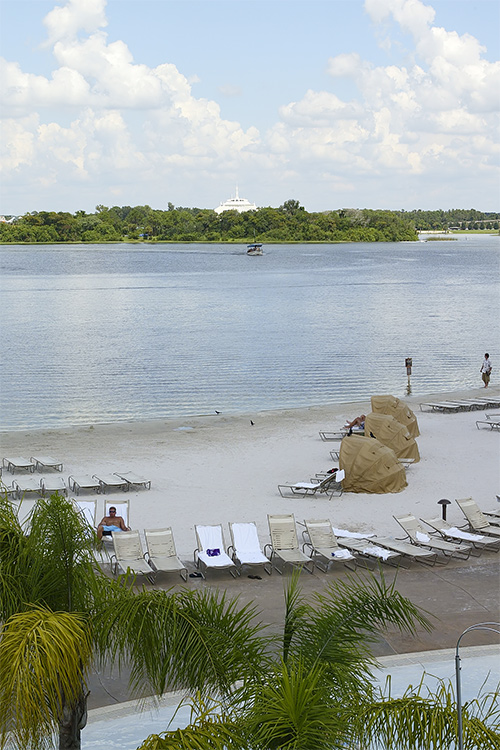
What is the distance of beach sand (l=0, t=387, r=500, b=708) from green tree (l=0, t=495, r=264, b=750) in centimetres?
197

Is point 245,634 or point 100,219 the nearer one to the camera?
point 245,634

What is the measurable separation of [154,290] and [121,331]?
31.2m

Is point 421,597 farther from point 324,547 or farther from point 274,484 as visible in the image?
point 274,484

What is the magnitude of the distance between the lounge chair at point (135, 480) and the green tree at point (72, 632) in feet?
28.6

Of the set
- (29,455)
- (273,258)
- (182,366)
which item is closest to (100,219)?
(273,258)

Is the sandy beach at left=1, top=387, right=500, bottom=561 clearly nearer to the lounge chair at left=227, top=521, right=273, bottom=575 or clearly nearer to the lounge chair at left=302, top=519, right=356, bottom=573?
the lounge chair at left=227, top=521, right=273, bottom=575

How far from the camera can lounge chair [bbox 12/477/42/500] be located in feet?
50.1

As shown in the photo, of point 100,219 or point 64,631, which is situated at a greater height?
point 100,219

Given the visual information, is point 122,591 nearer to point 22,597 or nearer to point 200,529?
point 22,597

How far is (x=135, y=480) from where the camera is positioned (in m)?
16.2

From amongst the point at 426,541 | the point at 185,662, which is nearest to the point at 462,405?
the point at 426,541

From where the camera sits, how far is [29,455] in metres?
19.3

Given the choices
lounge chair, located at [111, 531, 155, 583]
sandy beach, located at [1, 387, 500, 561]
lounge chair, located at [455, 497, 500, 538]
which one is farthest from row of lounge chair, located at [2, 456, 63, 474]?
lounge chair, located at [455, 497, 500, 538]

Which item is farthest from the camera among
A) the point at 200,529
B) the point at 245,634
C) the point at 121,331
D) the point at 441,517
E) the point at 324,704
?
the point at 121,331
